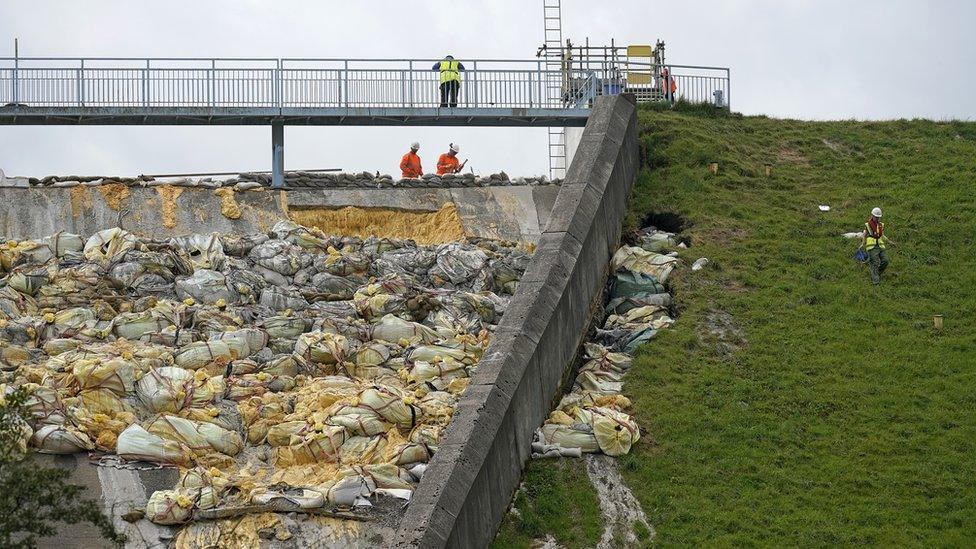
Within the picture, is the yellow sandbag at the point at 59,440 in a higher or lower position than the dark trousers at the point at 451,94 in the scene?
lower

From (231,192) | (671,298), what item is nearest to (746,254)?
(671,298)

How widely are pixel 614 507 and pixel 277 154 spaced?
35.1 feet

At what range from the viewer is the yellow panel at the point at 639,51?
29.1 metres

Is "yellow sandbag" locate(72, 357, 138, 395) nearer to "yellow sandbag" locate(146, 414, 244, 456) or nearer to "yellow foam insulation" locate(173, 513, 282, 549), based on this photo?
"yellow sandbag" locate(146, 414, 244, 456)

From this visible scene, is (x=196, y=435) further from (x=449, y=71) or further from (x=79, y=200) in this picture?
(x=449, y=71)

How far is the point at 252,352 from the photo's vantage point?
794 inches

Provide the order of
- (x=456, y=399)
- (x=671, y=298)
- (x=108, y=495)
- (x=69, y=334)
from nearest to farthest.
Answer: (x=108, y=495) < (x=456, y=399) < (x=69, y=334) < (x=671, y=298)

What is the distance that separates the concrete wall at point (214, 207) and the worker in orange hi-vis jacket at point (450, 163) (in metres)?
1.17

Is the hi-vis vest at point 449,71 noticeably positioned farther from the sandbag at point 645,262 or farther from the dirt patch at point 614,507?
the dirt patch at point 614,507

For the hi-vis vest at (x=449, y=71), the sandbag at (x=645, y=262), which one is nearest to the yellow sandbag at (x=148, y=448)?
the sandbag at (x=645, y=262)

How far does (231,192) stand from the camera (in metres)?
25.1

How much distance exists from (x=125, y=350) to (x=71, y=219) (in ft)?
17.7

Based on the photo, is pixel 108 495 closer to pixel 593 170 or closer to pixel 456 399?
pixel 456 399

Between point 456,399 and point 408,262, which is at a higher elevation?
point 408,262
